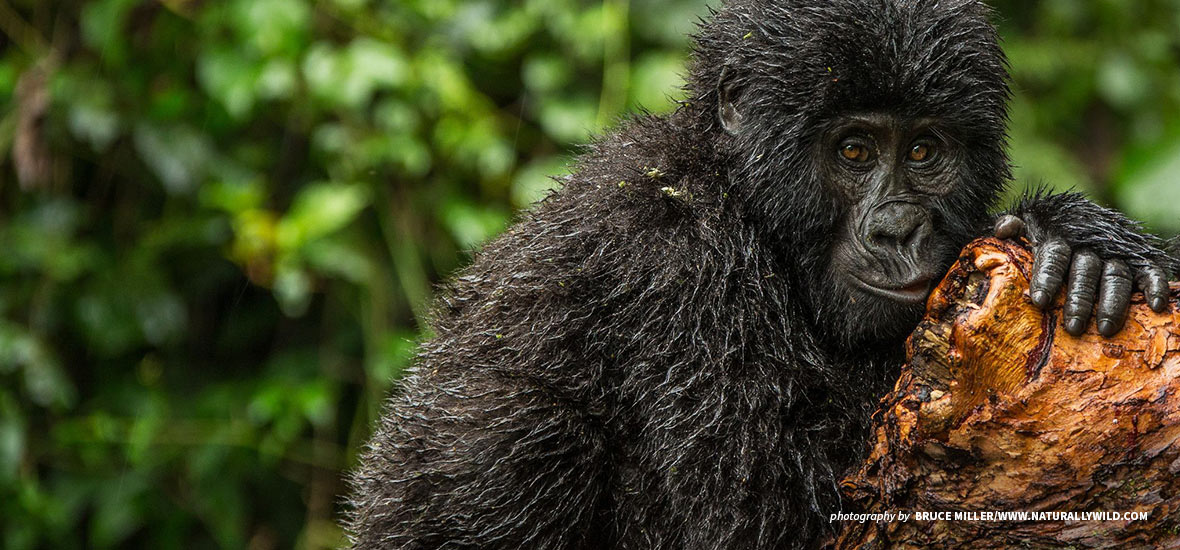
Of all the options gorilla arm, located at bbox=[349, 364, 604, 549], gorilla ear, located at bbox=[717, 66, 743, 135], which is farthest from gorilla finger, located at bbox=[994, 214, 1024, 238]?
gorilla arm, located at bbox=[349, 364, 604, 549]

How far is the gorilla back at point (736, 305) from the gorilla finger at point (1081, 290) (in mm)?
576

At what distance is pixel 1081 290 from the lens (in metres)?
2.63

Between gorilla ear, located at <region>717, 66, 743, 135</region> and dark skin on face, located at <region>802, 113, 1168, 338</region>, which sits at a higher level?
gorilla ear, located at <region>717, 66, 743, 135</region>

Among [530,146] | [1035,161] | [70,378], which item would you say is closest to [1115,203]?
[1035,161]

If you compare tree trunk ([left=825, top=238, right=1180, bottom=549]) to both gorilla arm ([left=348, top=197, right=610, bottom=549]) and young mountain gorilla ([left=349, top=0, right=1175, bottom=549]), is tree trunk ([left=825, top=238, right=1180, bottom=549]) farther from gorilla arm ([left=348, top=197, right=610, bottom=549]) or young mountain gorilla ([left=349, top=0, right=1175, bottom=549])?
gorilla arm ([left=348, top=197, right=610, bottom=549])

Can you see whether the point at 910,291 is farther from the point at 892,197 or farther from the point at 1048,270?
the point at 1048,270

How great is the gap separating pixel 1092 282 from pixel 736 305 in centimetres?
104

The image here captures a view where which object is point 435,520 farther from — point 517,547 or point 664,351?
point 664,351

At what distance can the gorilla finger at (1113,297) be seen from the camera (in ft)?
8.41

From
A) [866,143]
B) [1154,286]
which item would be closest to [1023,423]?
[1154,286]

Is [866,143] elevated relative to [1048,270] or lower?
elevated

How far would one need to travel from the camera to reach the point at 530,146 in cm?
697

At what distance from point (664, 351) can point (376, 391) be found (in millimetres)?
3507

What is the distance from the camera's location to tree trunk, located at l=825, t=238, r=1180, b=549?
244cm
